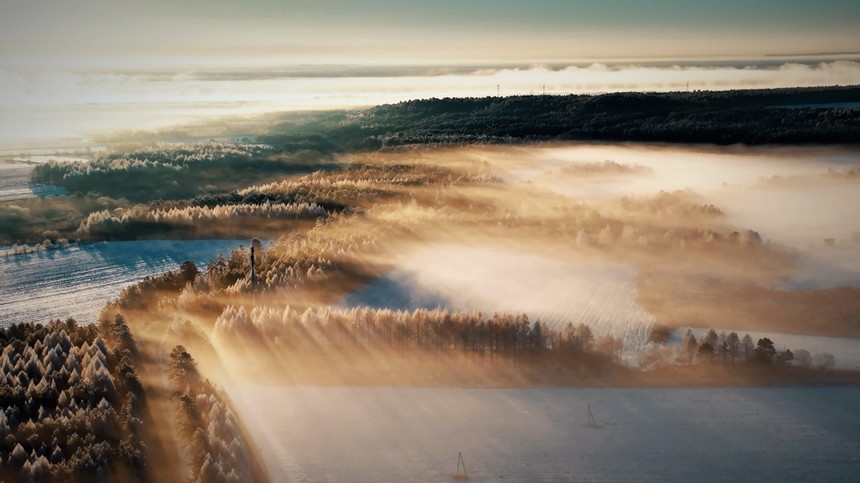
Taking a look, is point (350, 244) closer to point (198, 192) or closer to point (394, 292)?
point (394, 292)

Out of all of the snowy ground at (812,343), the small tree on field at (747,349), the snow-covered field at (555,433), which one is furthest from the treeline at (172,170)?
the small tree on field at (747,349)

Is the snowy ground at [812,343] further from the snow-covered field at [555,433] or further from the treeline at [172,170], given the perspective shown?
the treeline at [172,170]

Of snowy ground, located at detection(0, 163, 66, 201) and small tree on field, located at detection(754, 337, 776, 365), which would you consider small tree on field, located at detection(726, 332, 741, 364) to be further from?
snowy ground, located at detection(0, 163, 66, 201)

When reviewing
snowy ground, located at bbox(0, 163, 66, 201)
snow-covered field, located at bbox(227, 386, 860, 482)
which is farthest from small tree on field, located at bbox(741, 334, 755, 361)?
snowy ground, located at bbox(0, 163, 66, 201)

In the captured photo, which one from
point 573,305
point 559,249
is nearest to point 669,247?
point 559,249

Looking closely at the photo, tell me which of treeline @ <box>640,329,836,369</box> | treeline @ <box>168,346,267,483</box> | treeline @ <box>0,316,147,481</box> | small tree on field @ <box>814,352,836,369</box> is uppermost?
treeline @ <box>0,316,147,481</box>

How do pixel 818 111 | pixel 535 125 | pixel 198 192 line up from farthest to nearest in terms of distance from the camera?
pixel 535 125 → pixel 818 111 → pixel 198 192

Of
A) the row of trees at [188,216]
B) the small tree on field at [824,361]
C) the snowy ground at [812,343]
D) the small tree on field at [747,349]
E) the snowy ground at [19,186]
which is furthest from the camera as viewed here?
the snowy ground at [19,186]
